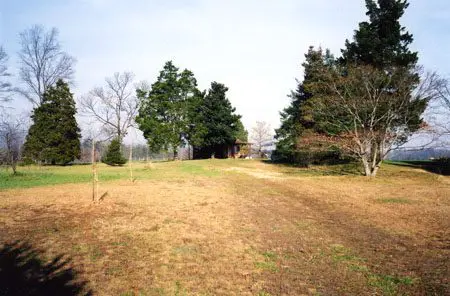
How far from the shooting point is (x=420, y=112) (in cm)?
2000

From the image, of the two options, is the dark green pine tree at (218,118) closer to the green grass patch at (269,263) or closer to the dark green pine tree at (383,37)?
the dark green pine tree at (383,37)

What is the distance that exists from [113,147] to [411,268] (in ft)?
112

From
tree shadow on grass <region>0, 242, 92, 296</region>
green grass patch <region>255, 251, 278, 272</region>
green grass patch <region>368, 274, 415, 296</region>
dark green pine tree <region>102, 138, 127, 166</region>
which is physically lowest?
green grass patch <region>368, 274, 415, 296</region>

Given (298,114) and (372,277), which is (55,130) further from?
(372,277)

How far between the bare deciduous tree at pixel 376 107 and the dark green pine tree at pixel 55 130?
2757 cm

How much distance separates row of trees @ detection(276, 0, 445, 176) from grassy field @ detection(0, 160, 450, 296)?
767cm

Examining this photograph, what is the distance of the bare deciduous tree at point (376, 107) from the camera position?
62.6 feet

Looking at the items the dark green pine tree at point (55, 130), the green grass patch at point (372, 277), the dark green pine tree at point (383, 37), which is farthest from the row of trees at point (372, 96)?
the dark green pine tree at point (55, 130)

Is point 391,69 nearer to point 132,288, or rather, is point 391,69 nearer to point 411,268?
point 411,268

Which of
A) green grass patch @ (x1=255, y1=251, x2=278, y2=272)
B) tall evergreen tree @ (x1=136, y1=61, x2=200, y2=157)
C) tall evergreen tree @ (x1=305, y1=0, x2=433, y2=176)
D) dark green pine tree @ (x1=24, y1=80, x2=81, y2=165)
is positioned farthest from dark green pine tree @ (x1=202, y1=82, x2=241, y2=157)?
green grass patch @ (x1=255, y1=251, x2=278, y2=272)

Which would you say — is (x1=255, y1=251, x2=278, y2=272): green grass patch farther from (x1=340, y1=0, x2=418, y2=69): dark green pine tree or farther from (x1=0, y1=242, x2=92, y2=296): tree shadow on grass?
(x1=340, y1=0, x2=418, y2=69): dark green pine tree

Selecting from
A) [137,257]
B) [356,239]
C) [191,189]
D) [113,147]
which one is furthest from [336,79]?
[113,147]

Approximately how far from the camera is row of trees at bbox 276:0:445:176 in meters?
19.3

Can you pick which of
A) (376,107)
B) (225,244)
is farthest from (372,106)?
(225,244)
